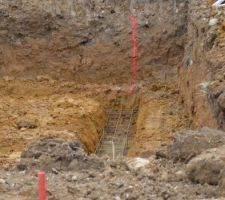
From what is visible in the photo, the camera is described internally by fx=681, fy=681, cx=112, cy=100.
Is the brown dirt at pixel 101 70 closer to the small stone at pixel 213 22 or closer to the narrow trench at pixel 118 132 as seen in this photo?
the small stone at pixel 213 22

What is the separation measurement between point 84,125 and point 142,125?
3.26 feet

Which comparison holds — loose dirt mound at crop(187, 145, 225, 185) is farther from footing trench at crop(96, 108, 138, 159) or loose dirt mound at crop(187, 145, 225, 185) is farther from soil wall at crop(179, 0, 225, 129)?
footing trench at crop(96, 108, 138, 159)

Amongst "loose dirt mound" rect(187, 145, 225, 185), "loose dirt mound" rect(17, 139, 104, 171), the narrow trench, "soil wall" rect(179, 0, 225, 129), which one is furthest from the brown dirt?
"loose dirt mound" rect(187, 145, 225, 185)

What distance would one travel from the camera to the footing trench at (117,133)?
10828mm

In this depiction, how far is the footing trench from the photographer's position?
10.8 metres

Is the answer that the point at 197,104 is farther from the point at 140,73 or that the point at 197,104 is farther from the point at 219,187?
the point at 219,187

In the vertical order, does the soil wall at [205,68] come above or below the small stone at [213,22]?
below

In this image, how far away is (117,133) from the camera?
467 inches

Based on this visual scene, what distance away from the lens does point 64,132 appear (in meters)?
10.6

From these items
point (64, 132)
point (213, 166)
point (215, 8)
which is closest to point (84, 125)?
point (64, 132)

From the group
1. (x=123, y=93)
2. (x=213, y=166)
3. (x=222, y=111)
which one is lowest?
(x=123, y=93)

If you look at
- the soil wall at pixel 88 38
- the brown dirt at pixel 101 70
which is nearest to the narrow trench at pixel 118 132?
the brown dirt at pixel 101 70

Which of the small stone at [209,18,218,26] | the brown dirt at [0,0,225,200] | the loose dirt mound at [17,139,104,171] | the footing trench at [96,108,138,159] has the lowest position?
the footing trench at [96,108,138,159]

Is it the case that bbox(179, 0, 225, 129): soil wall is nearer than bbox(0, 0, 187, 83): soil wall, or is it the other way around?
bbox(179, 0, 225, 129): soil wall
